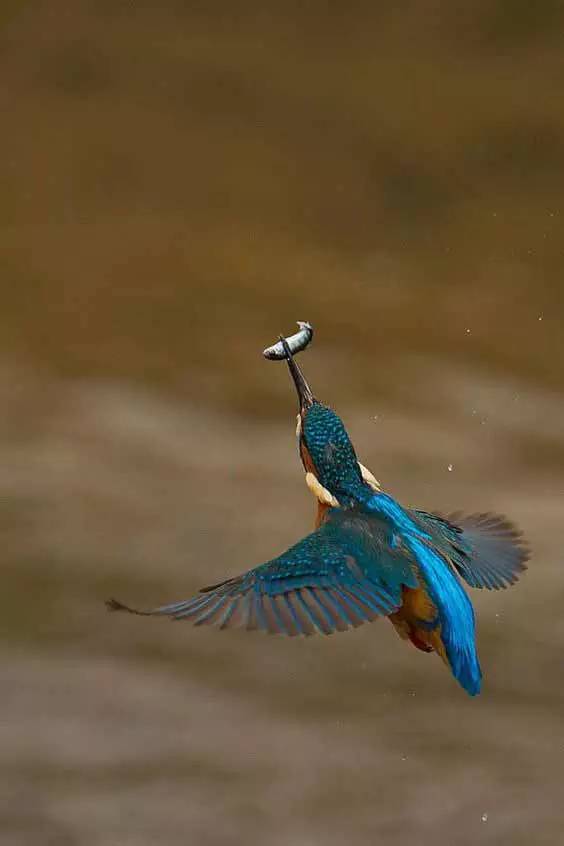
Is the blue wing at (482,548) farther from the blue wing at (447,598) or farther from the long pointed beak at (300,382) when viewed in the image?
the long pointed beak at (300,382)

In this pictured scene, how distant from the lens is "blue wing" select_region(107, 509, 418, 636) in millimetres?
1463

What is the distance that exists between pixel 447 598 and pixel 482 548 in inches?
9.5

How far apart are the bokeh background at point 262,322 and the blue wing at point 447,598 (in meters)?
0.87

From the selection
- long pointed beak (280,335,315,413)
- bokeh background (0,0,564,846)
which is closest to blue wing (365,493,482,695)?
long pointed beak (280,335,315,413)

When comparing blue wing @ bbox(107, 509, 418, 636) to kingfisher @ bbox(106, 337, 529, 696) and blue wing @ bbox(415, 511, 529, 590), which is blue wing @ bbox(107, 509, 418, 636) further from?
blue wing @ bbox(415, 511, 529, 590)

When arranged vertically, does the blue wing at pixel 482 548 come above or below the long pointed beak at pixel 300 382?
below

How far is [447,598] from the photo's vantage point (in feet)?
5.22

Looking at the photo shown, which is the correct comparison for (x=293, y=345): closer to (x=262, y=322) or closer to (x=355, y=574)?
(x=355, y=574)

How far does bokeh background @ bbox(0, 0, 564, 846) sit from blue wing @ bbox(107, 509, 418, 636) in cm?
91

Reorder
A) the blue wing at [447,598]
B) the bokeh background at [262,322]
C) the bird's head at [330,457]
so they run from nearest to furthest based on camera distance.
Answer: the blue wing at [447,598] < the bird's head at [330,457] < the bokeh background at [262,322]

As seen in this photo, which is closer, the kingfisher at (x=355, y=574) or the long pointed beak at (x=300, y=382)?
the kingfisher at (x=355, y=574)

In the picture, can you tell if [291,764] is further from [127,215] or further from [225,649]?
[127,215]

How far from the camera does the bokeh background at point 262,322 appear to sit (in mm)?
2510

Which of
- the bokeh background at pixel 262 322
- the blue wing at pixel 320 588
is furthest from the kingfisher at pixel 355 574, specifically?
the bokeh background at pixel 262 322
